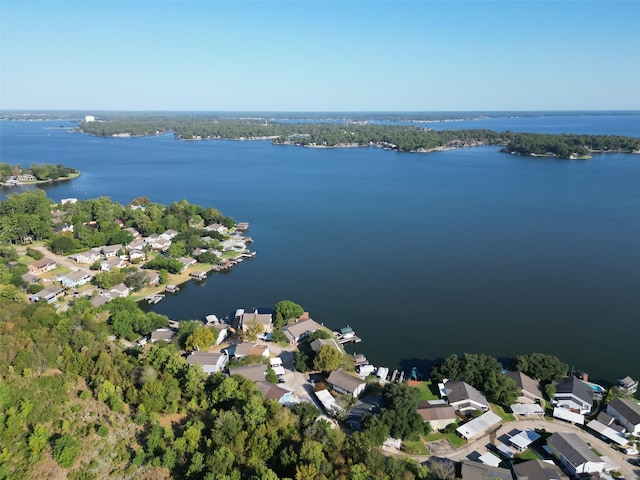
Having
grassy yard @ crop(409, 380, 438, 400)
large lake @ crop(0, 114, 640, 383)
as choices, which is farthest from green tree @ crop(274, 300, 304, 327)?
grassy yard @ crop(409, 380, 438, 400)

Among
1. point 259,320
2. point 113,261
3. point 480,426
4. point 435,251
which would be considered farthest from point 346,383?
point 113,261

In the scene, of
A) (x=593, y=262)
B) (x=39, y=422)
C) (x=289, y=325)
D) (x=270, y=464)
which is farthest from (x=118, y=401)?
(x=593, y=262)

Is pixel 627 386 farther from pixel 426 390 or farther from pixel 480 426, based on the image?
pixel 426 390

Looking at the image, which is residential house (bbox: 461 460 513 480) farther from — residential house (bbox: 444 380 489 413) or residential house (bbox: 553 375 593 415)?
residential house (bbox: 553 375 593 415)

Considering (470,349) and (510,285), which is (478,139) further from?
(470,349)

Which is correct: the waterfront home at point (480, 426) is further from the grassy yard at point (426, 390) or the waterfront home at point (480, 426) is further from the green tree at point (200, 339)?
the green tree at point (200, 339)
